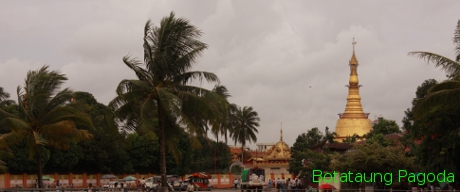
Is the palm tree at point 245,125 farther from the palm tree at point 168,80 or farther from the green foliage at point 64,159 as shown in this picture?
the palm tree at point 168,80

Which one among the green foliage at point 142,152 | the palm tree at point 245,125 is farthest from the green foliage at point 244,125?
the green foliage at point 142,152

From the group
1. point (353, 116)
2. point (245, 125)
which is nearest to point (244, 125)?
point (245, 125)

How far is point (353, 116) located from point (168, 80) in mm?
68368

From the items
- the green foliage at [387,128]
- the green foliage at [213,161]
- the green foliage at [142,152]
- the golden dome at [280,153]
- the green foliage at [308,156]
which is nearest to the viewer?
the green foliage at [308,156]

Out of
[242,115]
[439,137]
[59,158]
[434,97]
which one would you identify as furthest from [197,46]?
[242,115]

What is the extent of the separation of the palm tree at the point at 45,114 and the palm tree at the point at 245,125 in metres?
44.8

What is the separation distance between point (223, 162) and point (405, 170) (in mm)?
47281

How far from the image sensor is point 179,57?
87.0 ft

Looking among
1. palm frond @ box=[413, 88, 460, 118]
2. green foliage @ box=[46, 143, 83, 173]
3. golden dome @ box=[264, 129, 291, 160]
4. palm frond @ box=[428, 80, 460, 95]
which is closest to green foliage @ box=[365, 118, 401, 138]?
golden dome @ box=[264, 129, 291, 160]

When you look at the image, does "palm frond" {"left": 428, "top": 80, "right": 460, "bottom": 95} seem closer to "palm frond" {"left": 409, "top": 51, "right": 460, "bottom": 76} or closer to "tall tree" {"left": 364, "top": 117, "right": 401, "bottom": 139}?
"palm frond" {"left": 409, "top": 51, "right": 460, "bottom": 76}

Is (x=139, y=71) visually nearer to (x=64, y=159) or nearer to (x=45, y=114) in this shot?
(x=45, y=114)

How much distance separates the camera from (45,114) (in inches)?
1138

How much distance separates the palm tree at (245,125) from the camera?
74.2m

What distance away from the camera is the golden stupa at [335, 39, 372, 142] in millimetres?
A: 90312
